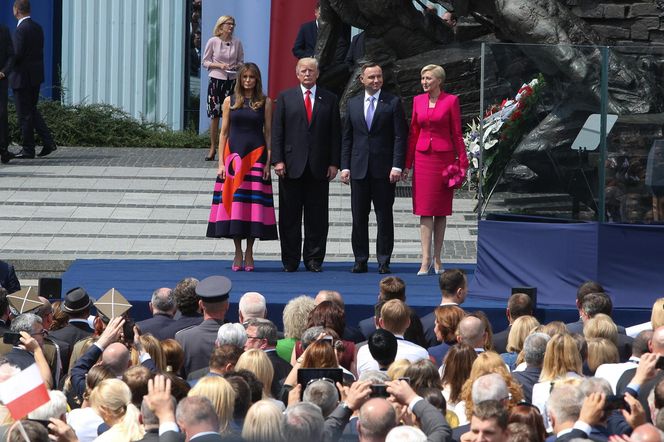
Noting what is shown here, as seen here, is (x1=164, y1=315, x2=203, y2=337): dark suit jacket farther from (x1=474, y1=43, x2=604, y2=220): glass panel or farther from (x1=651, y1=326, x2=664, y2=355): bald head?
(x1=474, y1=43, x2=604, y2=220): glass panel

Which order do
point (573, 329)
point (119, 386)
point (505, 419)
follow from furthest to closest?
point (573, 329) → point (119, 386) → point (505, 419)

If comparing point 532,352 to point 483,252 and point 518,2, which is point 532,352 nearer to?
point 483,252

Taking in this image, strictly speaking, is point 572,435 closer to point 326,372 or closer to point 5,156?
point 326,372

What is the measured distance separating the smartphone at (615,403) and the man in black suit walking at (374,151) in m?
5.73

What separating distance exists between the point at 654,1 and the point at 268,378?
39.8 feet

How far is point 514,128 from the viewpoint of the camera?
35.6 feet

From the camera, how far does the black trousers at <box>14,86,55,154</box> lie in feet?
55.5

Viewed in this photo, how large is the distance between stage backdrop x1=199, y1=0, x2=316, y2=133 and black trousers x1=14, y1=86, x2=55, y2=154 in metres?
4.01

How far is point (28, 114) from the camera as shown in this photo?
667 inches

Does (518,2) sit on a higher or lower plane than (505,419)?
higher

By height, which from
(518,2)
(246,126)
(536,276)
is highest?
(518,2)

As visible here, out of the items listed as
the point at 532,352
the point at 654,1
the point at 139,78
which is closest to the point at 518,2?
the point at 654,1

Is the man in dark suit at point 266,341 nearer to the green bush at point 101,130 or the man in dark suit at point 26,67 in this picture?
the man in dark suit at point 26,67

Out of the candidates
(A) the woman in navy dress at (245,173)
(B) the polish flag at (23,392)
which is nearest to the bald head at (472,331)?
(B) the polish flag at (23,392)
